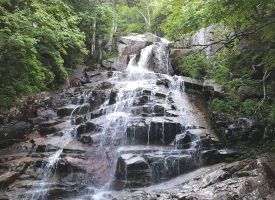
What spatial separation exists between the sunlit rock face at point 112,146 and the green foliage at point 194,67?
160 cm

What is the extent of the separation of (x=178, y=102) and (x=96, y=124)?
458 centimetres

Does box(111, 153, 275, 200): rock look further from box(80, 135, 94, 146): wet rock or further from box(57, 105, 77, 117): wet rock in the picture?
box(57, 105, 77, 117): wet rock

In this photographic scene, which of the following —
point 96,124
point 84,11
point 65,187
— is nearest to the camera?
point 65,187

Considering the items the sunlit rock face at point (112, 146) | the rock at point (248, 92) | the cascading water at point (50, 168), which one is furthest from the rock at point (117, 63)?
the rock at point (248, 92)

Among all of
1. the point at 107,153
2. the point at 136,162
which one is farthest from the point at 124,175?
the point at 107,153

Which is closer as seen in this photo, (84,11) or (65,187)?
(65,187)

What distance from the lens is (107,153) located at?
26.1ft

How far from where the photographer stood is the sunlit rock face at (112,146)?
22.1ft

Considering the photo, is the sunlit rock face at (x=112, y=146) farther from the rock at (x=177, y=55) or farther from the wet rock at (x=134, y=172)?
the rock at (x=177, y=55)

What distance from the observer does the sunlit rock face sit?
6730 mm

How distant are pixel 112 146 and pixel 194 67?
27.7 ft

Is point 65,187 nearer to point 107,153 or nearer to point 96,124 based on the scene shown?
point 107,153

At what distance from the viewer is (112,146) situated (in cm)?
841

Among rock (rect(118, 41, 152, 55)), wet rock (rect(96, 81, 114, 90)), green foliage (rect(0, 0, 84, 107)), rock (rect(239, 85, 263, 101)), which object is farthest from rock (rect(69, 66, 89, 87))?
rock (rect(239, 85, 263, 101))
